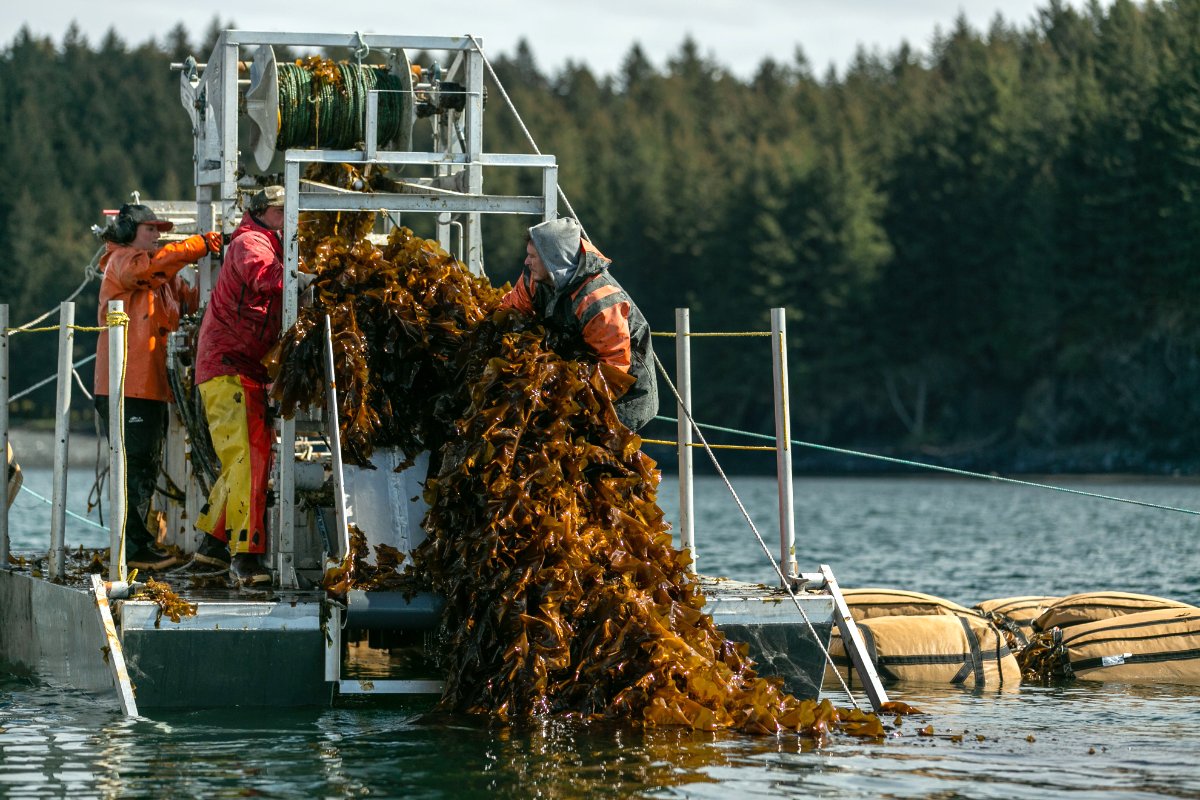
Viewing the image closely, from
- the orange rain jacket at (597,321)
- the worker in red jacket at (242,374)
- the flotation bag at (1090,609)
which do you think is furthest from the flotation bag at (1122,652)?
the worker in red jacket at (242,374)

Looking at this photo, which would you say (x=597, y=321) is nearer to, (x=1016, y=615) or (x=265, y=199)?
(x=265, y=199)

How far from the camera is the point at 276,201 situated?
10.8m

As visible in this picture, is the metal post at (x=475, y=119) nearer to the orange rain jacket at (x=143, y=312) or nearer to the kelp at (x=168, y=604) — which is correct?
the orange rain jacket at (x=143, y=312)

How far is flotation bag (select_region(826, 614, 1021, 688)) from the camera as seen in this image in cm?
1310

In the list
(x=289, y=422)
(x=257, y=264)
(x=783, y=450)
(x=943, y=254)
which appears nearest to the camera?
(x=289, y=422)

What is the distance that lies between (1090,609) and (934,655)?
1.73 metres

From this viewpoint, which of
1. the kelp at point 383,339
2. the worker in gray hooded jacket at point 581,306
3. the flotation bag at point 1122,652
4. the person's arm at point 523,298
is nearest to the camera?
the worker in gray hooded jacket at point 581,306

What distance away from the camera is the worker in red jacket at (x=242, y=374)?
34.8 ft

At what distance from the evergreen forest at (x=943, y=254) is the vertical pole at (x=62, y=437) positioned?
5755 cm

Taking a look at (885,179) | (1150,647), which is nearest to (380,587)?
(1150,647)

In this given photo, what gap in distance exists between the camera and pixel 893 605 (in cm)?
1422

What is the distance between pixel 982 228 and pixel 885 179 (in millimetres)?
9833

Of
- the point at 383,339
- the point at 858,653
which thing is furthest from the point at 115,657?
the point at 858,653

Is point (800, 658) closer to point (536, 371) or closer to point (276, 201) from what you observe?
point (536, 371)
